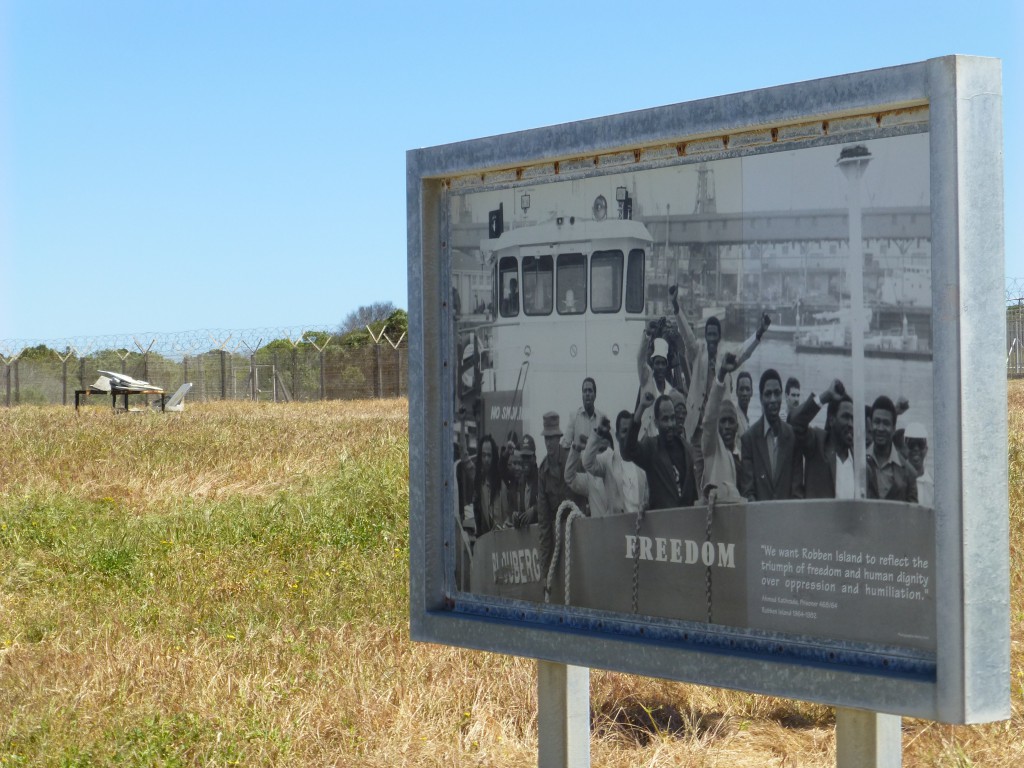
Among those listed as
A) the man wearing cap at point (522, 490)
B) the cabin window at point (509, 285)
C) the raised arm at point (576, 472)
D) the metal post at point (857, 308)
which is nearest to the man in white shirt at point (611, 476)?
the raised arm at point (576, 472)

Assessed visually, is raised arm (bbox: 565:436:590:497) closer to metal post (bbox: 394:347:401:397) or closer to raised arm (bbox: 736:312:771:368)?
raised arm (bbox: 736:312:771:368)

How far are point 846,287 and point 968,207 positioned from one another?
9.7 inches

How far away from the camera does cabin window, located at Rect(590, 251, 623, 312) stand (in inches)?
94.7

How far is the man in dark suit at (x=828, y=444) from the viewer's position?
2035 mm

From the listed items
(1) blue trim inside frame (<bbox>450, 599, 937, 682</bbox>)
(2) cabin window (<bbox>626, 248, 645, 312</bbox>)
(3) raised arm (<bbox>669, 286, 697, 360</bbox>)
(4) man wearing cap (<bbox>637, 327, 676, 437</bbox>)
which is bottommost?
(1) blue trim inside frame (<bbox>450, 599, 937, 682</bbox>)

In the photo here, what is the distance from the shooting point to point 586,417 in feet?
8.14

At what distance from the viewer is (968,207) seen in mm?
1871

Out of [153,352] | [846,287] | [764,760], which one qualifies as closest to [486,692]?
[764,760]

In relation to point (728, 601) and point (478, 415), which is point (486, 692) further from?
point (728, 601)

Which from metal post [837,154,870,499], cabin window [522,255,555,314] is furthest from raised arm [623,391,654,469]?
metal post [837,154,870,499]

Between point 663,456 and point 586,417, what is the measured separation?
22 centimetres

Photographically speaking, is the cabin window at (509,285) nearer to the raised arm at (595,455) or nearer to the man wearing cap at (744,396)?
the raised arm at (595,455)

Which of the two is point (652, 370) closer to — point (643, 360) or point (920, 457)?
point (643, 360)

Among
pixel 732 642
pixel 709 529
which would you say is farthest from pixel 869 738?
pixel 709 529
